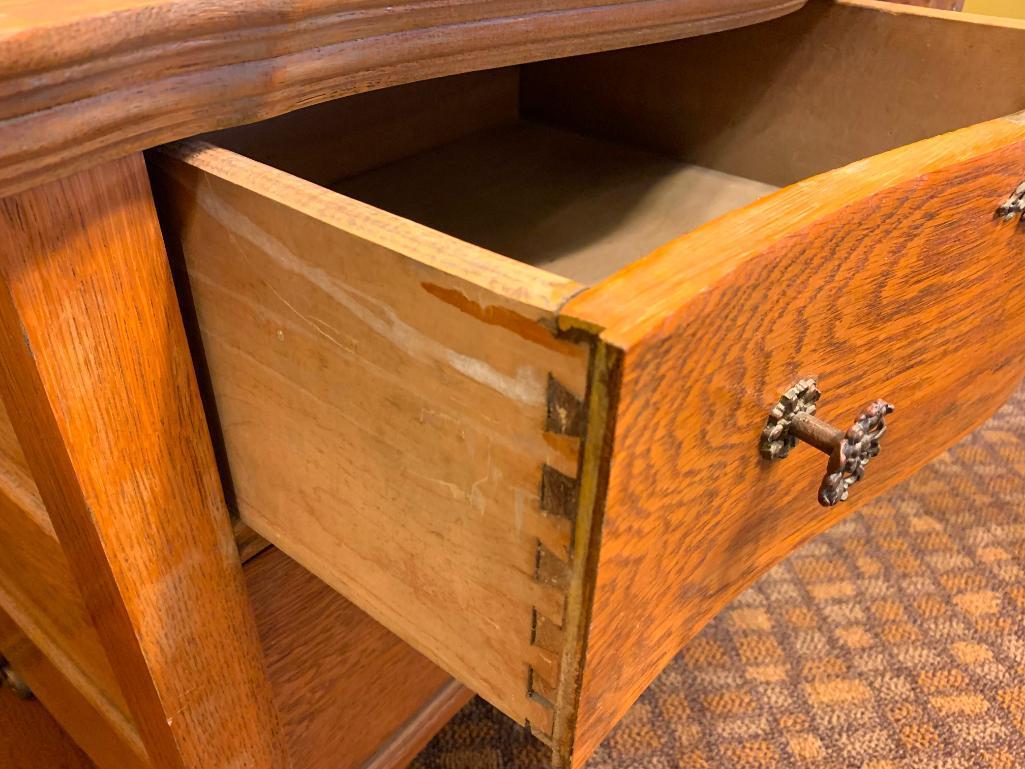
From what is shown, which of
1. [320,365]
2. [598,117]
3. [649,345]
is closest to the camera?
[649,345]

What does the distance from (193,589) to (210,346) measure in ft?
0.45

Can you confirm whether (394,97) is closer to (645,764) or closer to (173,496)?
(173,496)

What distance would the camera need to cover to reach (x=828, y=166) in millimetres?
678

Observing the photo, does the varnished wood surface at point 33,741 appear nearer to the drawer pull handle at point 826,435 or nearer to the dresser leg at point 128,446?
the dresser leg at point 128,446

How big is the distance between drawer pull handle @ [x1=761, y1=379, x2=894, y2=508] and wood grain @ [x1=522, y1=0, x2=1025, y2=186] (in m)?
0.38

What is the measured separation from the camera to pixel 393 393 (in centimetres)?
30

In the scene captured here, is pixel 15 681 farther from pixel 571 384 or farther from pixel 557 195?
pixel 571 384

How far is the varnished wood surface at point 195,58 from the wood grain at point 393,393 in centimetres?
3

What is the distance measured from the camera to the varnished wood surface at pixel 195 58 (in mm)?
261

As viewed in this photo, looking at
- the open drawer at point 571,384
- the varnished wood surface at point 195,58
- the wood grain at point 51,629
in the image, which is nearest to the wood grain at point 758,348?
the open drawer at point 571,384

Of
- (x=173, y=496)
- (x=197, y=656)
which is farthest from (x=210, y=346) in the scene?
(x=197, y=656)

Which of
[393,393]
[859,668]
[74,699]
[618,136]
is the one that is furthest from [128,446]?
[859,668]

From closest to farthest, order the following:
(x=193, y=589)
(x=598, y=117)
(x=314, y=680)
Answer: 1. (x=193, y=589)
2. (x=314, y=680)
3. (x=598, y=117)

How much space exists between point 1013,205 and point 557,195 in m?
0.36
